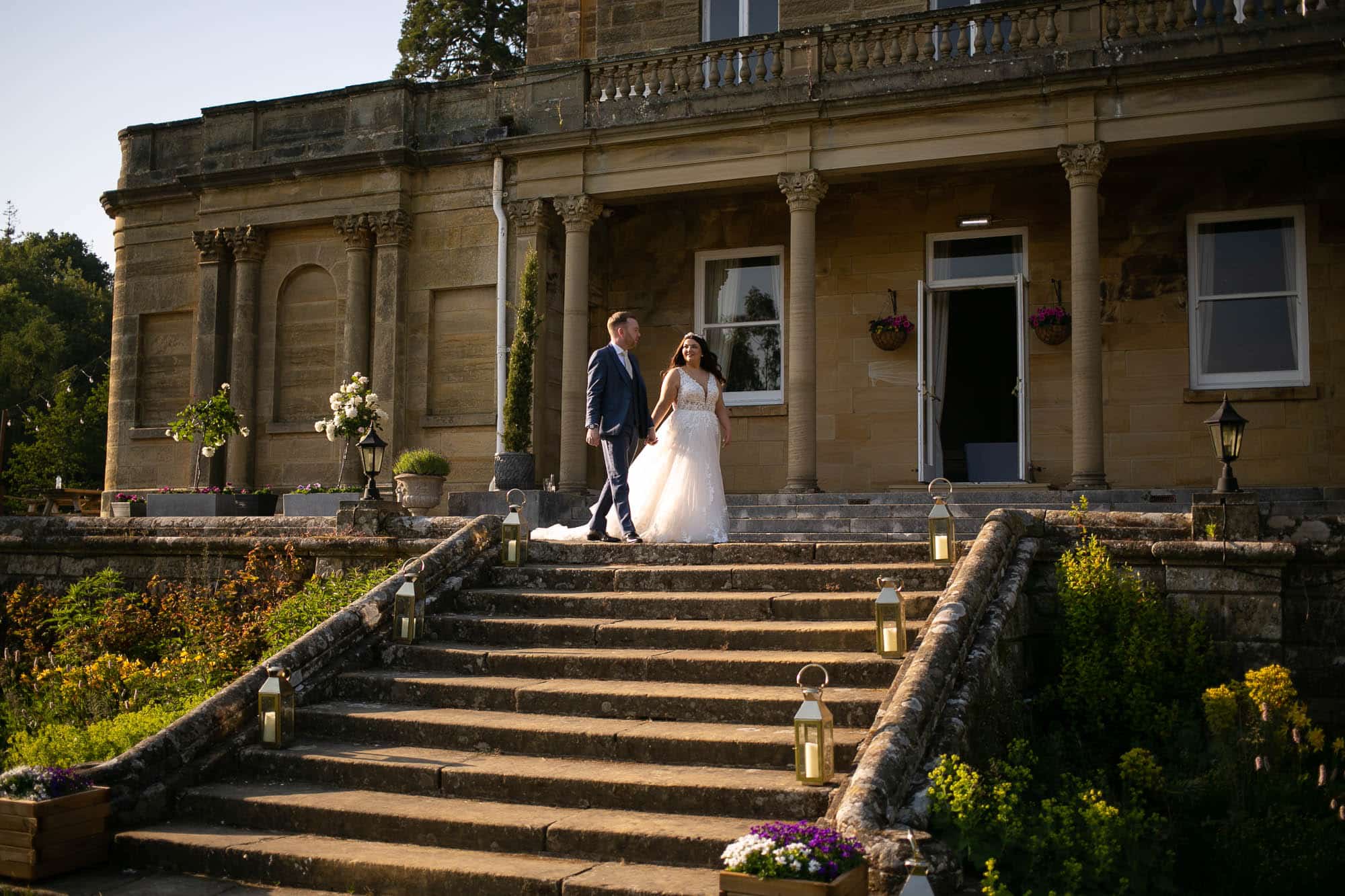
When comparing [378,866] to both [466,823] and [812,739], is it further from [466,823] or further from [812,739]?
[812,739]

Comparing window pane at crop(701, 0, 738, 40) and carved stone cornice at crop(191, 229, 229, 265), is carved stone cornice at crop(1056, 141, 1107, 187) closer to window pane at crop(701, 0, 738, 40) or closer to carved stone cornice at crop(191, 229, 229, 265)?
window pane at crop(701, 0, 738, 40)

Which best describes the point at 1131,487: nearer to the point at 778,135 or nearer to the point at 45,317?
the point at 778,135

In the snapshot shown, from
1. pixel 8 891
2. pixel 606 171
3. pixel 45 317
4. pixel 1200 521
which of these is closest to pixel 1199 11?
pixel 606 171

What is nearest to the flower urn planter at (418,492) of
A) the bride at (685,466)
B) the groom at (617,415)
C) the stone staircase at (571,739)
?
the bride at (685,466)

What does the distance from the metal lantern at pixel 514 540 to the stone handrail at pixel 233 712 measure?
37 cm

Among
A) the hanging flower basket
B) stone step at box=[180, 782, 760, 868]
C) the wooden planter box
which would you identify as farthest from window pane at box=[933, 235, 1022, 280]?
the wooden planter box

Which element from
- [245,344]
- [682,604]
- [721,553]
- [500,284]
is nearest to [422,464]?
[500,284]

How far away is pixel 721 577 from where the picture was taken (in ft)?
27.3

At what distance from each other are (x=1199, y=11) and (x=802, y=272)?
5462mm

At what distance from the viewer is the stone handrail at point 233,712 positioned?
625 cm

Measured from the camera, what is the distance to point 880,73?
14.3 m

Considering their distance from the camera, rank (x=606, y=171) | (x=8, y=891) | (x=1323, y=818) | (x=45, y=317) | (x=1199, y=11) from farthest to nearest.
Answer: (x=45, y=317) → (x=606, y=171) → (x=1199, y=11) → (x=1323, y=818) → (x=8, y=891)

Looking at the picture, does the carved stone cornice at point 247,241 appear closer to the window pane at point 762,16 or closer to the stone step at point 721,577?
the window pane at point 762,16

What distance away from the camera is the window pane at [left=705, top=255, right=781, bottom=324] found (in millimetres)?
16641
